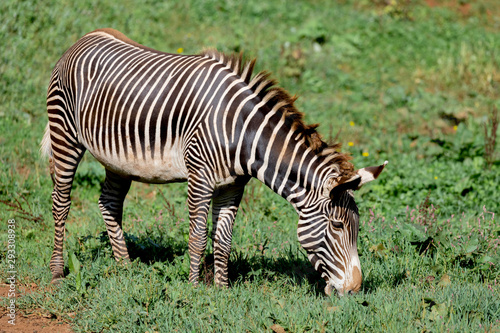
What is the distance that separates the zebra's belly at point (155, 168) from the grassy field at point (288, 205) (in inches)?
37.2

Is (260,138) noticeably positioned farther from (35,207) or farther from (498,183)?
(498,183)

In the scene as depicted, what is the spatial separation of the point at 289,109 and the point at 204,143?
0.87m

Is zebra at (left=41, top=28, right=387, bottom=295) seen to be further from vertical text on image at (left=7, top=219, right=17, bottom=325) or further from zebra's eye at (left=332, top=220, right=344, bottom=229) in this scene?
vertical text on image at (left=7, top=219, right=17, bottom=325)

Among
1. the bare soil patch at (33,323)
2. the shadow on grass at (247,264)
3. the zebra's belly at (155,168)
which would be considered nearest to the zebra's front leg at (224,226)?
the shadow on grass at (247,264)

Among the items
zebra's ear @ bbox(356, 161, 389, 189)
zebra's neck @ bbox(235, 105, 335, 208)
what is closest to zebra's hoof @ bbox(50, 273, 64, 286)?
zebra's neck @ bbox(235, 105, 335, 208)

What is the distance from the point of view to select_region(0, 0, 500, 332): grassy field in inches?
188

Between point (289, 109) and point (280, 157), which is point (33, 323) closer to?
point (280, 157)

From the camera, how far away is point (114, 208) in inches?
248

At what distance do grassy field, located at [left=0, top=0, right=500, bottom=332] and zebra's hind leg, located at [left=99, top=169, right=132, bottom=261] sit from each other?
18 centimetres

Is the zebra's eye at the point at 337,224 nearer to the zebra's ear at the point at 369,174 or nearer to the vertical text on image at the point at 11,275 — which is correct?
the zebra's ear at the point at 369,174

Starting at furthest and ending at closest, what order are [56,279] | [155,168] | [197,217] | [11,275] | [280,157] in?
1. [11,275]
2. [56,279]
3. [155,168]
4. [197,217]
5. [280,157]

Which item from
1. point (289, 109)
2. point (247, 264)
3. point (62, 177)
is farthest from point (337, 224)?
point (62, 177)

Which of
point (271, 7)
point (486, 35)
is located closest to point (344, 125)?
point (271, 7)

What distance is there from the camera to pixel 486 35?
575 inches
